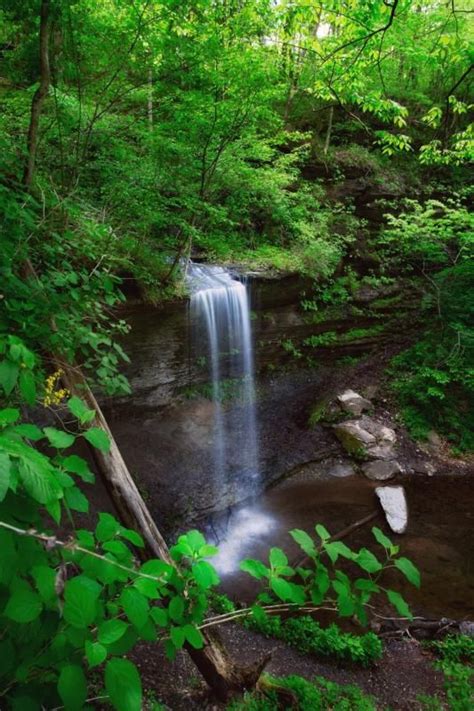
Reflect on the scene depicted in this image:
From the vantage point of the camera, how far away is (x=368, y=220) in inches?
419

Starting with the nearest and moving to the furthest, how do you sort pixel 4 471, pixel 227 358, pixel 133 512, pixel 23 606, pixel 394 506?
pixel 4 471
pixel 23 606
pixel 133 512
pixel 394 506
pixel 227 358

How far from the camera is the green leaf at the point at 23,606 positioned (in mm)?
1018

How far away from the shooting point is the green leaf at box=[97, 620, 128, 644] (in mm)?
1165

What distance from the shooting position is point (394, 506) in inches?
268

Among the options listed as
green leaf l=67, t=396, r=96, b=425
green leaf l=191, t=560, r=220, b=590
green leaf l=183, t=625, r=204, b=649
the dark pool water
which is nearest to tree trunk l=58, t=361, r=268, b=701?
green leaf l=67, t=396, r=96, b=425

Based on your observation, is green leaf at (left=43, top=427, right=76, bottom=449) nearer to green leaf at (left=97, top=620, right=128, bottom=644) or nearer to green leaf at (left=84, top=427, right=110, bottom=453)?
green leaf at (left=84, top=427, right=110, bottom=453)

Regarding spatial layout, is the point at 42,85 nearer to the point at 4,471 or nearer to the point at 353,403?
the point at 4,471

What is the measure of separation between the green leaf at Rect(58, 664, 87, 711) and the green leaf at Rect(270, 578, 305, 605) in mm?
748

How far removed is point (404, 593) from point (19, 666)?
17.3 ft

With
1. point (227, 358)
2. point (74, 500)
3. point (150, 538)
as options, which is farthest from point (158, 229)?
point (74, 500)

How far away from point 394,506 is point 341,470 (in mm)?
1312

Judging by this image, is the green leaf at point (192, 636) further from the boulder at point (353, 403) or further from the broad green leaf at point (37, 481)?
the boulder at point (353, 403)

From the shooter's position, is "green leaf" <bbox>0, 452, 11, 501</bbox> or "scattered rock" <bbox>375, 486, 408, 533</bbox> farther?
"scattered rock" <bbox>375, 486, 408, 533</bbox>

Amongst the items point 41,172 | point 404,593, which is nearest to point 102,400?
point 41,172
